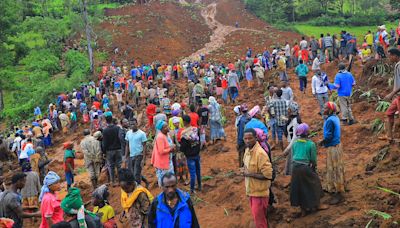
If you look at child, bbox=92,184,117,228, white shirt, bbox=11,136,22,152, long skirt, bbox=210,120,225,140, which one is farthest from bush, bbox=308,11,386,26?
child, bbox=92,184,117,228

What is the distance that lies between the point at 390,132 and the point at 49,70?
98.1 ft

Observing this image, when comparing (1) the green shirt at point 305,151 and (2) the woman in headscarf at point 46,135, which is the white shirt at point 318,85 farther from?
(2) the woman in headscarf at point 46,135

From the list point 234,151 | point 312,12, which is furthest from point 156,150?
point 312,12

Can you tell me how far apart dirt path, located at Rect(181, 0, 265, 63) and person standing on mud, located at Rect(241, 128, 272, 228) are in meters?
29.3

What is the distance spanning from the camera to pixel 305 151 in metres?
6.02

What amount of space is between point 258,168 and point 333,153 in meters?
1.69

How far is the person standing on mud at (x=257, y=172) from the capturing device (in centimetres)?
533

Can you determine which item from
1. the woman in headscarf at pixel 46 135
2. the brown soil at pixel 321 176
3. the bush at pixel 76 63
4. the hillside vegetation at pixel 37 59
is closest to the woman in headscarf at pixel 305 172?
the brown soil at pixel 321 176

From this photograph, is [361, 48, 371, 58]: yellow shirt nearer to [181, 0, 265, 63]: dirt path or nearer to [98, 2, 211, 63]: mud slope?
[181, 0, 265, 63]: dirt path

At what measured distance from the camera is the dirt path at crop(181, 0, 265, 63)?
125ft

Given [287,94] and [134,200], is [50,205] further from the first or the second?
[287,94]

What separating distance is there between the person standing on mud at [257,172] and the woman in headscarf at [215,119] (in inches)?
241

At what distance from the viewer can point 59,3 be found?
1860 inches

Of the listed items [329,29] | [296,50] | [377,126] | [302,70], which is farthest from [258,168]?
[329,29]
